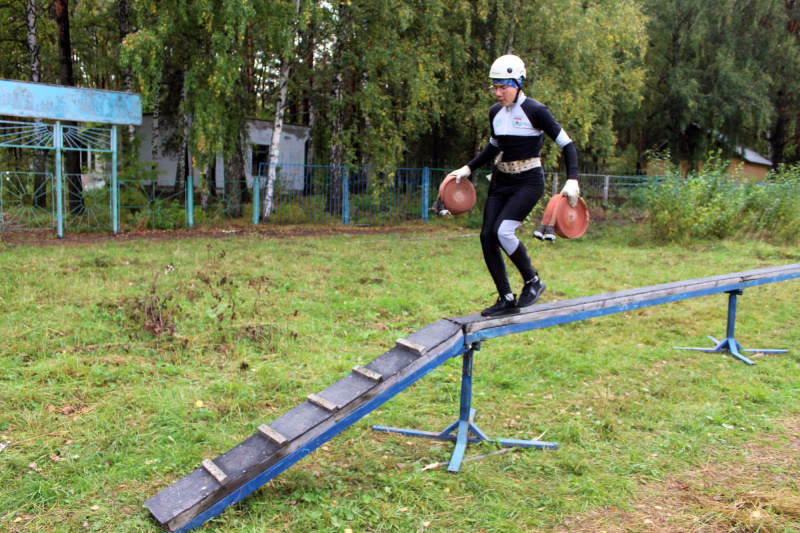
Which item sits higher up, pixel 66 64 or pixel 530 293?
pixel 66 64

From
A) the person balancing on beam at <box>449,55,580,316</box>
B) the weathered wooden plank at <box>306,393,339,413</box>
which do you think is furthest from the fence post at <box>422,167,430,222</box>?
the weathered wooden plank at <box>306,393,339,413</box>

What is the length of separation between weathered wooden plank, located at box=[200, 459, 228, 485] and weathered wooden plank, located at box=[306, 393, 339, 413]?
0.67 m

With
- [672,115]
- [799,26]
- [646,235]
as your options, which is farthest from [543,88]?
[799,26]

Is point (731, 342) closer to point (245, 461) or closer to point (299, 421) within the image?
point (299, 421)

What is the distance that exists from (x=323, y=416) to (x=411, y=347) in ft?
2.52

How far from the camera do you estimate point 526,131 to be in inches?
169

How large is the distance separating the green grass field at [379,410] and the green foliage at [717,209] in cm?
530

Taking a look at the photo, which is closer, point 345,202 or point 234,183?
point 234,183

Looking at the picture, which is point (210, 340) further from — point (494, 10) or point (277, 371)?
point (494, 10)

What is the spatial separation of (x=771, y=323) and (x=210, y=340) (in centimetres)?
708

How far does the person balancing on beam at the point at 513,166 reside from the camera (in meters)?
4.23

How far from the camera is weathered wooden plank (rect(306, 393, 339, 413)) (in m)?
3.47

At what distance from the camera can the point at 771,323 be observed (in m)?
7.67

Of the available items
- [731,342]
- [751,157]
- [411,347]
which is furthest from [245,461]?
[751,157]
